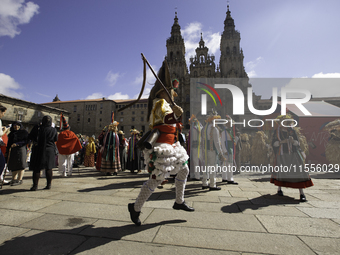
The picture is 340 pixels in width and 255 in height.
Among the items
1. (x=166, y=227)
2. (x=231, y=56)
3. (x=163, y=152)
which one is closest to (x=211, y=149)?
(x=163, y=152)

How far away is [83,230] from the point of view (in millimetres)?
2217

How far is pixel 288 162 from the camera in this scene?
4254mm

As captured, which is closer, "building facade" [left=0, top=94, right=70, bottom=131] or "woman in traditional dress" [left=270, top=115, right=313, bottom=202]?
"woman in traditional dress" [left=270, top=115, right=313, bottom=202]

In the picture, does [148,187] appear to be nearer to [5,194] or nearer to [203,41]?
[5,194]

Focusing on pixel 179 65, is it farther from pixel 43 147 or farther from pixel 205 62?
pixel 43 147

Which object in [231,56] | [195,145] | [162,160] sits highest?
[231,56]

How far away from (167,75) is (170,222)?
2182 millimetres

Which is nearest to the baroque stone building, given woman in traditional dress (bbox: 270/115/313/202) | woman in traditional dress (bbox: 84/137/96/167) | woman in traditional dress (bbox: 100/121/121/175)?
woman in traditional dress (bbox: 84/137/96/167)

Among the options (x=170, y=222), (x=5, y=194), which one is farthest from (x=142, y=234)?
(x=5, y=194)

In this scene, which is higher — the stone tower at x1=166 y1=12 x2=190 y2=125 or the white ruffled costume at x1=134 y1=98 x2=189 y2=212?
the stone tower at x1=166 y1=12 x2=190 y2=125

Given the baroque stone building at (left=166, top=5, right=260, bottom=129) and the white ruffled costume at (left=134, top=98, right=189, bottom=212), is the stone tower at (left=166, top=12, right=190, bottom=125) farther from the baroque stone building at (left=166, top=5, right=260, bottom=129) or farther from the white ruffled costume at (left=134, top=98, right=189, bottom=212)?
the white ruffled costume at (left=134, top=98, right=189, bottom=212)

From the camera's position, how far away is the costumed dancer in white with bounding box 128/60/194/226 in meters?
2.46

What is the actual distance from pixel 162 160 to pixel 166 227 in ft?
2.76

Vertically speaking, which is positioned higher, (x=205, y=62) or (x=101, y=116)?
(x=205, y=62)
